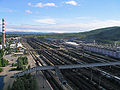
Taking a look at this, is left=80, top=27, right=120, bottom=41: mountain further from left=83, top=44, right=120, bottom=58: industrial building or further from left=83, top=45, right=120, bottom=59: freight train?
left=83, top=44, right=120, bottom=58: industrial building

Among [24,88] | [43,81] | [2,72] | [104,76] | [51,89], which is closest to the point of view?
[24,88]

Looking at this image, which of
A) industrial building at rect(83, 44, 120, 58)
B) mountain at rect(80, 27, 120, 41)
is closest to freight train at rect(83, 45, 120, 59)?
industrial building at rect(83, 44, 120, 58)

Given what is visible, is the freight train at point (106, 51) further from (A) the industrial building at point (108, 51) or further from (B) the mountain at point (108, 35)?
(B) the mountain at point (108, 35)

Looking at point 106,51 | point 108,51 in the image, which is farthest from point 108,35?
point 108,51

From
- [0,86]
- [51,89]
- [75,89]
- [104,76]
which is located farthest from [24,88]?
[104,76]

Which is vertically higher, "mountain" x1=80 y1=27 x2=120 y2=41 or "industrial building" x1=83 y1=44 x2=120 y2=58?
"mountain" x1=80 y1=27 x2=120 y2=41

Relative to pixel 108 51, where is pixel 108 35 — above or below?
above

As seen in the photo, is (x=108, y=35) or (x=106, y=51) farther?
(x=108, y=35)

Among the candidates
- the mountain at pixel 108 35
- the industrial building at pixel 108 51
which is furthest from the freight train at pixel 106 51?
the mountain at pixel 108 35

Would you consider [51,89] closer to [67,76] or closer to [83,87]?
[83,87]

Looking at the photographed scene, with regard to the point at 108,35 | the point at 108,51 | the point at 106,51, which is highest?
the point at 108,35

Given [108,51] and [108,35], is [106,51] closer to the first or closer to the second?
[108,51]
